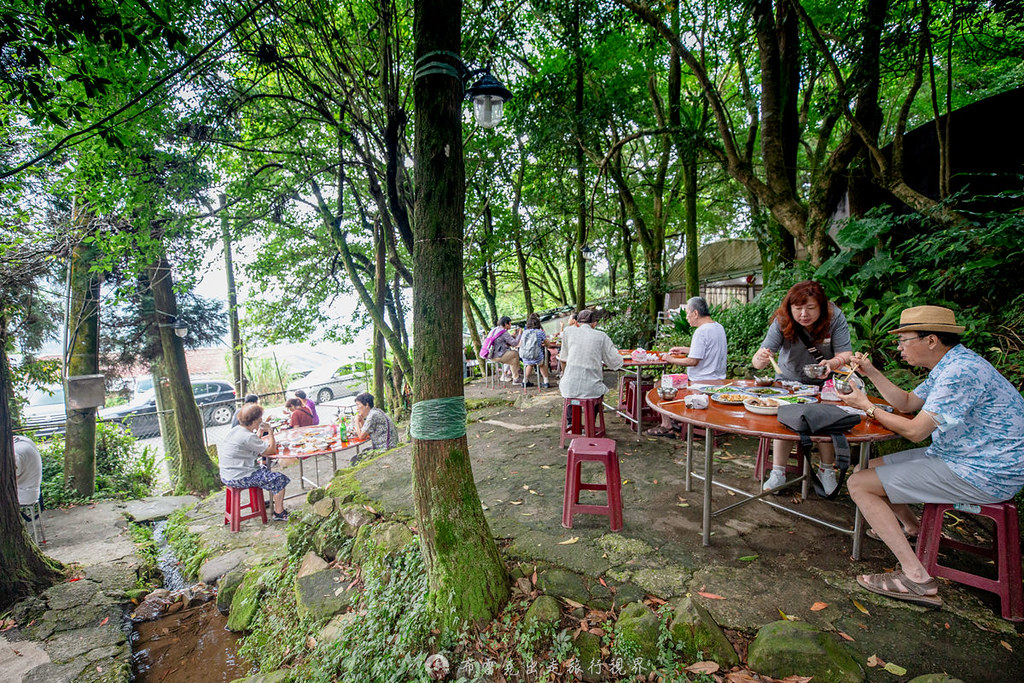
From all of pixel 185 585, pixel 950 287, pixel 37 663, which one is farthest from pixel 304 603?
pixel 950 287

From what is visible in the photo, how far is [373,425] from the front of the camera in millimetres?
6324

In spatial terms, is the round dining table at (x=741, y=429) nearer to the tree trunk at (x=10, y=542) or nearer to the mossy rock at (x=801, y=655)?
the mossy rock at (x=801, y=655)

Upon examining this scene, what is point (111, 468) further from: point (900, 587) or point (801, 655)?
point (900, 587)

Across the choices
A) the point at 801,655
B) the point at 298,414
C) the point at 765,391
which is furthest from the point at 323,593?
the point at 298,414

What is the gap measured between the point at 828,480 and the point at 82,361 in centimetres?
1206

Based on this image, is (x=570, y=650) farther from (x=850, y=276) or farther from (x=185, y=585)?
(x=850, y=276)

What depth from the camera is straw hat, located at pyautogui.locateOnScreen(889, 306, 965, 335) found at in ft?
7.67

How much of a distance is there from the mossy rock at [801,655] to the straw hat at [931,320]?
1658 millimetres

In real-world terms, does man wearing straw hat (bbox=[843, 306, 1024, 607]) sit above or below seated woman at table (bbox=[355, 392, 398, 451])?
above

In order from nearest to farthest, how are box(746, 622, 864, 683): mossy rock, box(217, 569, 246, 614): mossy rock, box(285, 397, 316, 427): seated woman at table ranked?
box(746, 622, 864, 683): mossy rock < box(217, 569, 246, 614): mossy rock < box(285, 397, 316, 427): seated woman at table

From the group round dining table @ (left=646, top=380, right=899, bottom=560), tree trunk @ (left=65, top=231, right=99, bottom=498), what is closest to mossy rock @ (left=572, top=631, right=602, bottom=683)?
round dining table @ (left=646, top=380, right=899, bottom=560)

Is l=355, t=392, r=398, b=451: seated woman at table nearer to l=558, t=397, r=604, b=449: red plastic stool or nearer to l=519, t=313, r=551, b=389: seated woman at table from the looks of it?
l=558, t=397, r=604, b=449: red plastic stool

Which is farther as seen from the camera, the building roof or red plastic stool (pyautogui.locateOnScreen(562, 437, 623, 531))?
the building roof

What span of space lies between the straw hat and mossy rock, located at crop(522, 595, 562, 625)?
246 cm
